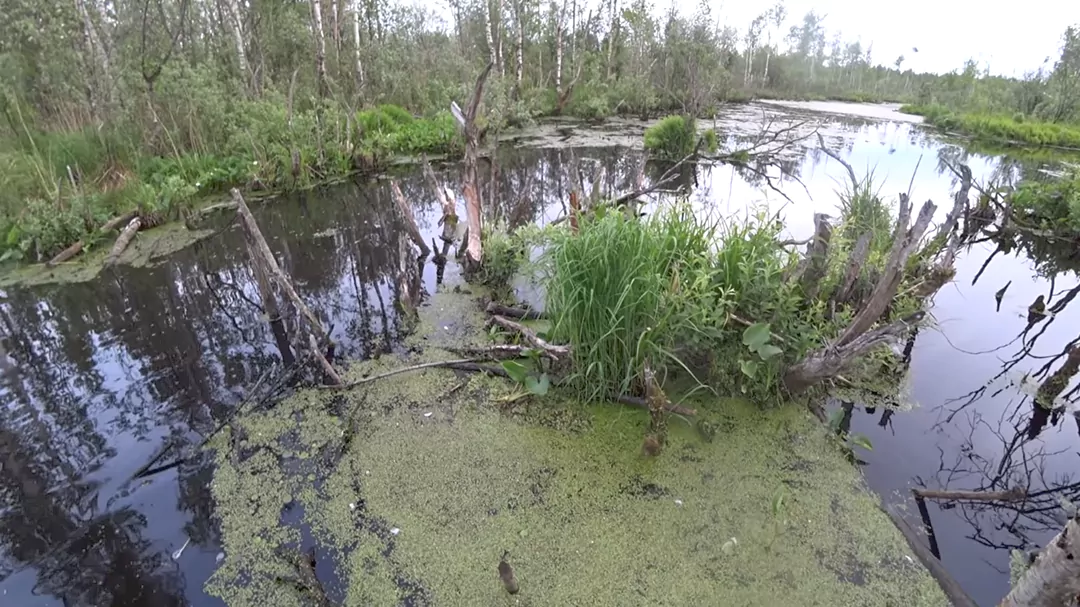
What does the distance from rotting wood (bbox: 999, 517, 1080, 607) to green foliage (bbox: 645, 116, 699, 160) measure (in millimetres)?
9193

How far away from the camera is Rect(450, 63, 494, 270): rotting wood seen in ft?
15.0

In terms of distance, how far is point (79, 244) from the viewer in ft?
16.6

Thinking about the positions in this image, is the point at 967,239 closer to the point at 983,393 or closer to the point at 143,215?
the point at 983,393

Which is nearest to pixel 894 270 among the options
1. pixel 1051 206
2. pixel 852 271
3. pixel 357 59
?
pixel 852 271

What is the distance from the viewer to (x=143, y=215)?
5746mm

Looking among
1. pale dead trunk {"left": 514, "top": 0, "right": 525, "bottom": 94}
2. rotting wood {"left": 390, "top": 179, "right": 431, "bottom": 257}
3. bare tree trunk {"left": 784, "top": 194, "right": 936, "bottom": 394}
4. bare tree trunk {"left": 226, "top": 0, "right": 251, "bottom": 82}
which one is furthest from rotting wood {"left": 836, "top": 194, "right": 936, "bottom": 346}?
pale dead trunk {"left": 514, "top": 0, "right": 525, "bottom": 94}

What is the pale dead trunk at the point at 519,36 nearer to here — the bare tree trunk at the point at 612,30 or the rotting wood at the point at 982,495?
the bare tree trunk at the point at 612,30

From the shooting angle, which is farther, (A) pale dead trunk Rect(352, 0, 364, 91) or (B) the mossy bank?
(A) pale dead trunk Rect(352, 0, 364, 91)

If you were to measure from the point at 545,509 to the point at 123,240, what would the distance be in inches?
205

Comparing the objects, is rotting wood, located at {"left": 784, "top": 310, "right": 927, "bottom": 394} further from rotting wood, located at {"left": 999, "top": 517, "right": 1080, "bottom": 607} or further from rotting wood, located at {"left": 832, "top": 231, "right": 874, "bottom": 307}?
rotting wood, located at {"left": 999, "top": 517, "right": 1080, "bottom": 607}

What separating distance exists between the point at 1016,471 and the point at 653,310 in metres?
1.92

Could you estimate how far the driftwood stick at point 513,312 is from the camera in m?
3.82

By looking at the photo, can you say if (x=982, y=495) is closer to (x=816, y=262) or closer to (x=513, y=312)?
(x=816, y=262)

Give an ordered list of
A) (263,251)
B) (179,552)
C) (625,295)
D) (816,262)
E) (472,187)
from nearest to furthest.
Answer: (179,552), (625,295), (816,262), (263,251), (472,187)
